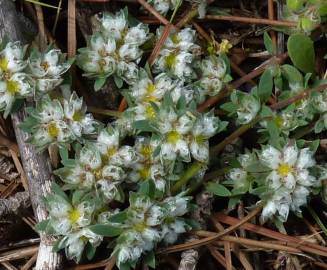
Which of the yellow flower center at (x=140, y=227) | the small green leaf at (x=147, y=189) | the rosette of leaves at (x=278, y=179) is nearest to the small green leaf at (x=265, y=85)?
the rosette of leaves at (x=278, y=179)

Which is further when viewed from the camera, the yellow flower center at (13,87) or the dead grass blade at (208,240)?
the dead grass blade at (208,240)

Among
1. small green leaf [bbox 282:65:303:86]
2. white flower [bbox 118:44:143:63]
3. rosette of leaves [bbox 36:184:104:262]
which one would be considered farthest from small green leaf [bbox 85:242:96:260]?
small green leaf [bbox 282:65:303:86]

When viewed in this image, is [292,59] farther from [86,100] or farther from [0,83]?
[0,83]

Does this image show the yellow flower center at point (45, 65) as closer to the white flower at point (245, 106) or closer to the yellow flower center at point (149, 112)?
the yellow flower center at point (149, 112)

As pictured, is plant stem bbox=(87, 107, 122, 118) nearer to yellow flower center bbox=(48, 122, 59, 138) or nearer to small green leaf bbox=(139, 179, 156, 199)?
yellow flower center bbox=(48, 122, 59, 138)

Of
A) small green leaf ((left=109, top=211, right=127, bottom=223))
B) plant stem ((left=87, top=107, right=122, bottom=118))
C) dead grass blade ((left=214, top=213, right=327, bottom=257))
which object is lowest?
dead grass blade ((left=214, top=213, right=327, bottom=257))

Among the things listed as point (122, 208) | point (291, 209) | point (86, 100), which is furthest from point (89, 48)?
point (291, 209)

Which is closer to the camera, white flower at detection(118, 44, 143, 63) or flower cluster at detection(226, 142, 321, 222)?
flower cluster at detection(226, 142, 321, 222)
